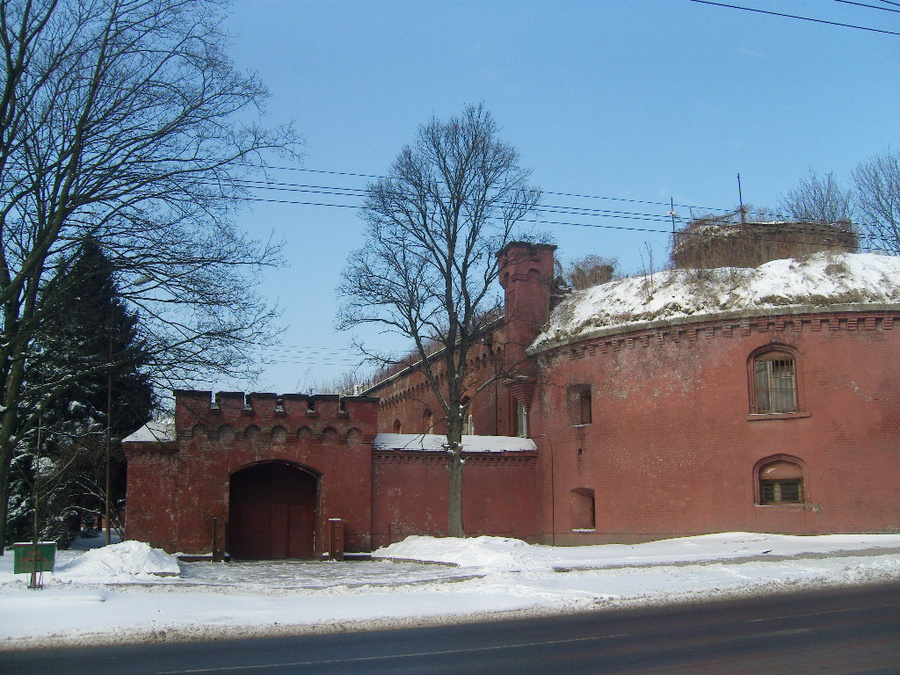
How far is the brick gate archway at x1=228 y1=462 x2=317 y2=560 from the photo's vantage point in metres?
26.5

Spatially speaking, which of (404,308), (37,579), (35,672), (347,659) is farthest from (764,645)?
(404,308)

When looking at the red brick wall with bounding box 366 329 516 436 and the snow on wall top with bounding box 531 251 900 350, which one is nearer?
the snow on wall top with bounding box 531 251 900 350

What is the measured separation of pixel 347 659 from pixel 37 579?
7.70m

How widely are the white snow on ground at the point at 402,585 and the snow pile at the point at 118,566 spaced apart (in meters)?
0.03

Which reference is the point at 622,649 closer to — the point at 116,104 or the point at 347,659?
the point at 347,659

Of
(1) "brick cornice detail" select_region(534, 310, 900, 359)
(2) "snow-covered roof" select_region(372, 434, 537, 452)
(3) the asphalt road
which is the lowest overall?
(3) the asphalt road

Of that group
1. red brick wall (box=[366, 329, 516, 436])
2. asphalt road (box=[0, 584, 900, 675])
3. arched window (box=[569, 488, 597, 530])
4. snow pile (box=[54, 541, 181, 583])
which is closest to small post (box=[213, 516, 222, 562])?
snow pile (box=[54, 541, 181, 583])

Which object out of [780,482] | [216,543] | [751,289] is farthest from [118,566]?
[751,289]

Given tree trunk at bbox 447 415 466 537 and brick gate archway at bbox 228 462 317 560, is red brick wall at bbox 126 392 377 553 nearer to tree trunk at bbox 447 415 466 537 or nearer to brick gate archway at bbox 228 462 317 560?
brick gate archway at bbox 228 462 317 560

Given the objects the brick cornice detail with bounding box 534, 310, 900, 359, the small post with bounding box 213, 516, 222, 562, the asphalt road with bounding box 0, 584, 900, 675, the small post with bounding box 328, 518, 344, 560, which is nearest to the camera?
the asphalt road with bounding box 0, 584, 900, 675

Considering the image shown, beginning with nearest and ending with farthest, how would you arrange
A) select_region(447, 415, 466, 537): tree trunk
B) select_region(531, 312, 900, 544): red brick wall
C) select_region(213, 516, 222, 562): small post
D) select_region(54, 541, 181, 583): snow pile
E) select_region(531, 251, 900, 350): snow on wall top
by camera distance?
select_region(54, 541, 181, 583): snow pile
select_region(531, 312, 900, 544): red brick wall
select_region(213, 516, 222, 562): small post
select_region(531, 251, 900, 350): snow on wall top
select_region(447, 415, 466, 537): tree trunk

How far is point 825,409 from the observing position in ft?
77.8

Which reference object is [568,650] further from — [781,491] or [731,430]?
[781,491]

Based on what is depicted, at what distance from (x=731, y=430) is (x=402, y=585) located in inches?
488
